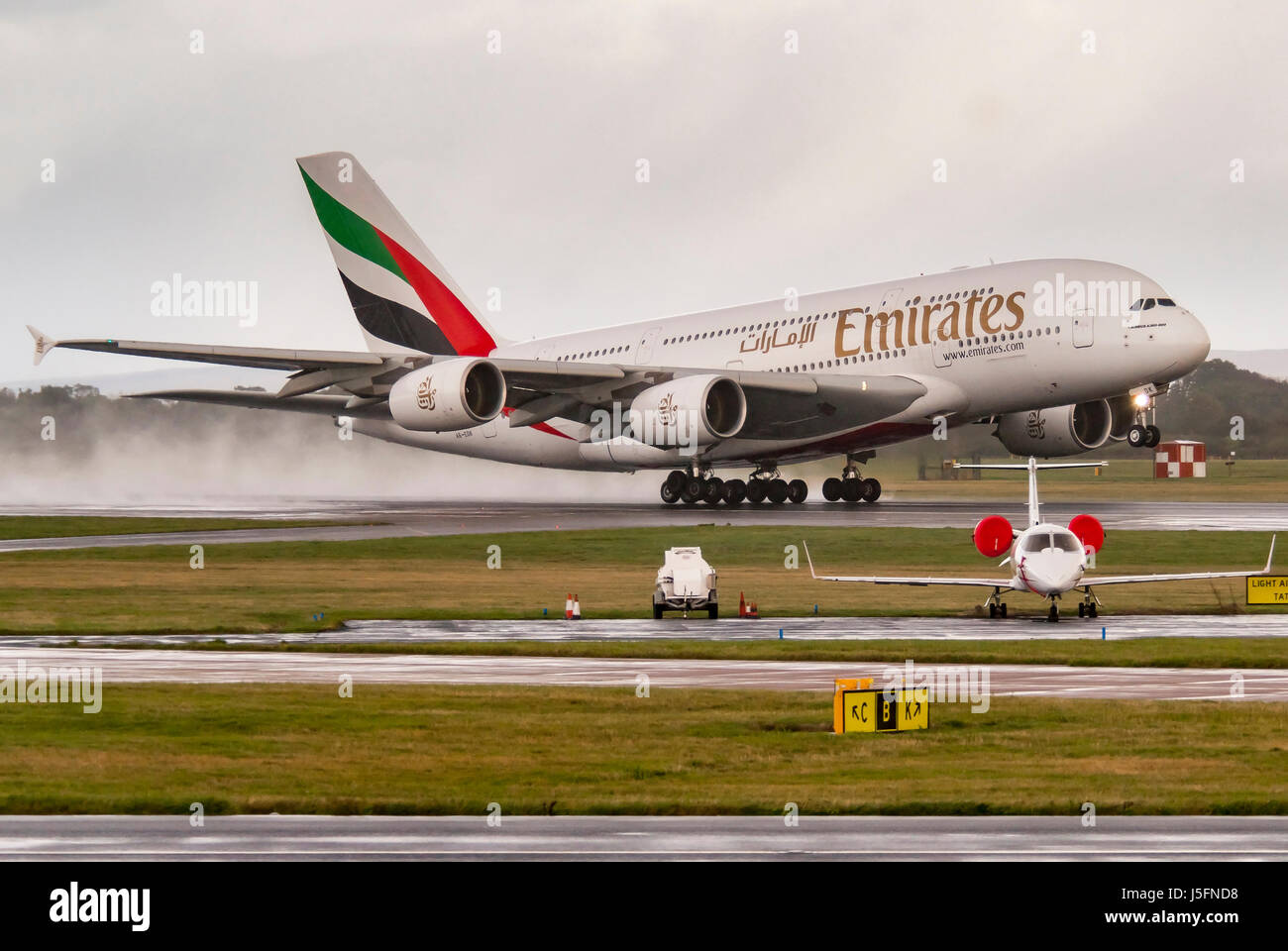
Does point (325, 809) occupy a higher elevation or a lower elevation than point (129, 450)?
lower

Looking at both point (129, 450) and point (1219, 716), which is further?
point (129, 450)

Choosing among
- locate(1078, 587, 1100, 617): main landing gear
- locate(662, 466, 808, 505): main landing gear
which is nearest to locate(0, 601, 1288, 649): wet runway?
locate(1078, 587, 1100, 617): main landing gear

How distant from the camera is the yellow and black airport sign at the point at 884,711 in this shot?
1925cm

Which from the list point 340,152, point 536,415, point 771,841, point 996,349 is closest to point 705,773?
point 771,841

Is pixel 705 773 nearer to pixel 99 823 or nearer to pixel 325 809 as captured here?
pixel 325 809

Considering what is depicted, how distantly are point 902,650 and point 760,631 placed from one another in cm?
389

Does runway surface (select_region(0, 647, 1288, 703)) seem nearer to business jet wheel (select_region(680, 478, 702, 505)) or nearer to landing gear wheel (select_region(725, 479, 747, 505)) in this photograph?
landing gear wheel (select_region(725, 479, 747, 505))

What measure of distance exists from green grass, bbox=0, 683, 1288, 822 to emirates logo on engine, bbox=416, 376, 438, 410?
98.1 ft

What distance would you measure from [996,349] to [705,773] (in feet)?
124

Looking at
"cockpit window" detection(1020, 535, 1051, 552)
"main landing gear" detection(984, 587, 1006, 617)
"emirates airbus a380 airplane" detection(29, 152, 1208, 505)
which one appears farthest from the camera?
"emirates airbus a380 airplane" detection(29, 152, 1208, 505)

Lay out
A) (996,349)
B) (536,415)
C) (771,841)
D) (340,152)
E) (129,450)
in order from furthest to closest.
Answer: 1. (129,450)
2. (340,152)
3. (536,415)
4. (996,349)
5. (771,841)

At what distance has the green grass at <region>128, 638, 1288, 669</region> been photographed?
25.8 metres

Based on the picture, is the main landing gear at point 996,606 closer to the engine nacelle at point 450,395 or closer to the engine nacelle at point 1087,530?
the engine nacelle at point 1087,530
